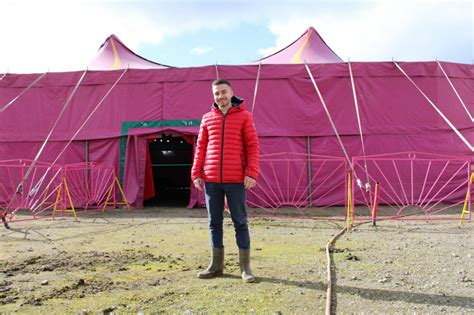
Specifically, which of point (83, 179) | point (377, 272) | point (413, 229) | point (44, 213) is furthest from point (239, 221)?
point (83, 179)

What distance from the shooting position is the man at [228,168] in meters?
3.48

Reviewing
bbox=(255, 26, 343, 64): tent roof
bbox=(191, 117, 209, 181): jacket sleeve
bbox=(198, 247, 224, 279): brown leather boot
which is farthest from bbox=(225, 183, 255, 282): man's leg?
bbox=(255, 26, 343, 64): tent roof

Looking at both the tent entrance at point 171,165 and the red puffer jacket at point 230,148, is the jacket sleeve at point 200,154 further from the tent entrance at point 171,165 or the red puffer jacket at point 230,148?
the tent entrance at point 171,165

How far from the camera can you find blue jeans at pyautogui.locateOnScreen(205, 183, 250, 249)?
11.4 feet

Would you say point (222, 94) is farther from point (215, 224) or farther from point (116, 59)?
point (116, 59)

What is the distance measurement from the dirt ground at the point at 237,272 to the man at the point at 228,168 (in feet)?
0.90

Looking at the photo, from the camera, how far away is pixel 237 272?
12.3 ft

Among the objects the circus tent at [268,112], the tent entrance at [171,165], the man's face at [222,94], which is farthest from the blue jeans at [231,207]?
the tent entrance at [171,165]

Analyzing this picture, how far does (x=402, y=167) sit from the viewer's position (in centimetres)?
1002

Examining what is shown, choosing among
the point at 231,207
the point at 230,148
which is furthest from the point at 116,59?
the point at 231,207

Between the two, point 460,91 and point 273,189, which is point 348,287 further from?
point 460,91

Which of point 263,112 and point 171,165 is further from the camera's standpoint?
point 171,165

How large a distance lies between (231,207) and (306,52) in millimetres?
9631

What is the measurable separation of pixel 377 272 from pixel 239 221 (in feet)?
4.31
